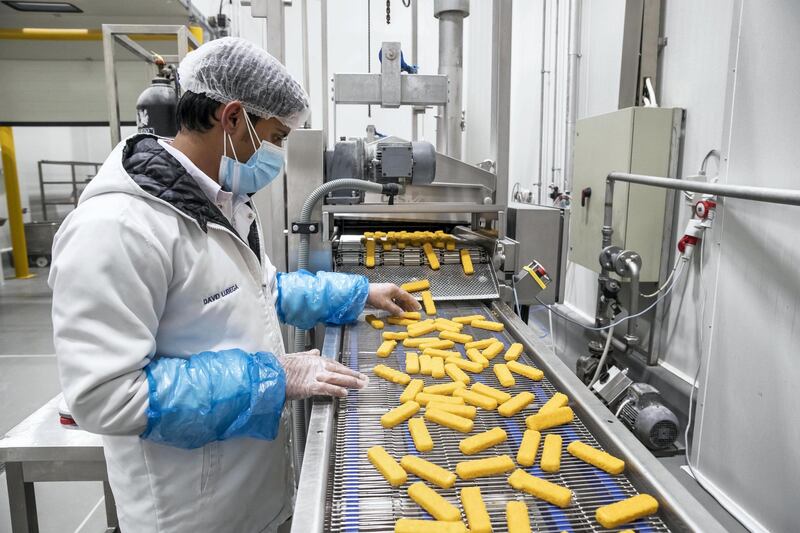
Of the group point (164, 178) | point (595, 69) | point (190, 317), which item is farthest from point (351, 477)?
point (595, 69)

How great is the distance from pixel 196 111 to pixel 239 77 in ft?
0.48

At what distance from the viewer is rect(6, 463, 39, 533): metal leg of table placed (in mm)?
1780

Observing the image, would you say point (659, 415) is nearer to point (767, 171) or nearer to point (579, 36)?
point (767, 171)

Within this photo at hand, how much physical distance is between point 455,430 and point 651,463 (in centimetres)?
49

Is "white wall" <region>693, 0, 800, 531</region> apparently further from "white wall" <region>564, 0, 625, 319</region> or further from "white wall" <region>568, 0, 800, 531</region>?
"white wall" <region>564, 0, 625, 319</region>

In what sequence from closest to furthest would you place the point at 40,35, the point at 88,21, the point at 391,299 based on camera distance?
the point at 391,299, the point at 40,35, the point at 88,21

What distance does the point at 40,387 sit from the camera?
4.26 metres

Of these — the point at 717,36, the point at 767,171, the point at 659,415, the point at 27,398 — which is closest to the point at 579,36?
the point at 717,36

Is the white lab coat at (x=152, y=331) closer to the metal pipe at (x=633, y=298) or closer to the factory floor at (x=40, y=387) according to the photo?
the factory floor at (x=40, y=387)

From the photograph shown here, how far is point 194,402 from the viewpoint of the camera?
1.18 meters

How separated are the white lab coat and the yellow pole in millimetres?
8516

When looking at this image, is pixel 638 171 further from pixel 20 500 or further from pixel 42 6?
pixel 42 6

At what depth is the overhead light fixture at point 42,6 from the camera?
654 centimetres

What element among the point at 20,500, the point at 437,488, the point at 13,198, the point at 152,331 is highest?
the point at 13,198
